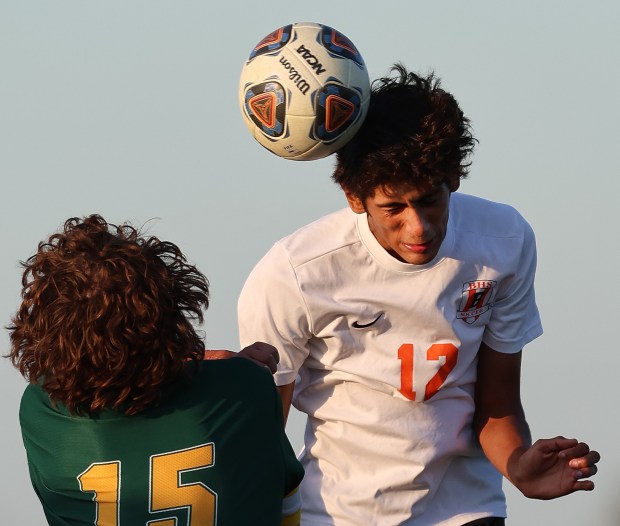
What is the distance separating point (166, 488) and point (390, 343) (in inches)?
77.8

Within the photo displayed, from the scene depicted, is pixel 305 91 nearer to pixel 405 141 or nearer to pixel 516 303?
pixel 405 141

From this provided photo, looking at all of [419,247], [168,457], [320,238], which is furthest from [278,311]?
[168,457]

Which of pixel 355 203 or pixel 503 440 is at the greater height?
pixel 355 203

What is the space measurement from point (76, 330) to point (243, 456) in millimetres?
772

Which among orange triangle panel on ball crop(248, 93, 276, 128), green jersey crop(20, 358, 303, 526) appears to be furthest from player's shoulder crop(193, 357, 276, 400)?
orange triangle panel on ball crop(248, 93, 276, 128)

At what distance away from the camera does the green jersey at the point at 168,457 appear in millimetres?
5250

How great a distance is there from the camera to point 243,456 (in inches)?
212

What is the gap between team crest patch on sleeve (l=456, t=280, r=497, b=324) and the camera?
22.9 ft

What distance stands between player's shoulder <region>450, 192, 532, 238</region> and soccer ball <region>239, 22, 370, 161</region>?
25.7 inches

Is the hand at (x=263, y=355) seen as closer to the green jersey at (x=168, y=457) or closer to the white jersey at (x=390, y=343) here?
the green jersey at (x=168, y=457)

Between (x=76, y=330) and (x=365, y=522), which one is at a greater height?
(x=76, y=330)

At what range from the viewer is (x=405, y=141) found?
6.71 metres

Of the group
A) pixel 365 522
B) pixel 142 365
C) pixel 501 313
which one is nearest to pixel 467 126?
pixel 501 313

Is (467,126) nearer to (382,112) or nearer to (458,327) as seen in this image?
(382,112)
